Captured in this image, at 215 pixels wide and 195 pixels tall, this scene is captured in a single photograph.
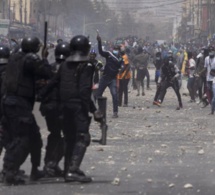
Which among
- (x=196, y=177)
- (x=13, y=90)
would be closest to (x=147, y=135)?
(x=196, y=177)

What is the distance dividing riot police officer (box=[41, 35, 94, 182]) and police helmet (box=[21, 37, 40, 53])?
16.0 inches

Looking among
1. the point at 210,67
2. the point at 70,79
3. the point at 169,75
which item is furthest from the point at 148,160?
the point at 169,75

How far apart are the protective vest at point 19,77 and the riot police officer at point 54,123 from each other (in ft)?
1.58

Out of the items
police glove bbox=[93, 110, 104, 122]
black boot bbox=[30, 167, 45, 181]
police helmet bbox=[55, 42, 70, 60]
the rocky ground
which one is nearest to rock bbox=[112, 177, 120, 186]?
the rocky ground

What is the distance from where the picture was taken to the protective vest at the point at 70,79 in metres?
12.3

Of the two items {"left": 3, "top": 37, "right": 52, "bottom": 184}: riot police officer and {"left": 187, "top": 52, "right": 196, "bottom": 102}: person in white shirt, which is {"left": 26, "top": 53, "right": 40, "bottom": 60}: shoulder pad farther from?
{"left": 187, "top": 52, "right": 196, "bottom": 102}: person in white shirt

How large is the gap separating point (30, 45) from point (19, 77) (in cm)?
40

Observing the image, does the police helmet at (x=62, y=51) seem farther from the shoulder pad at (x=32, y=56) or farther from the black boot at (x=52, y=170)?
the black boot at (x=52, y=170)

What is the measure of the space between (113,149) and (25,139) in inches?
179

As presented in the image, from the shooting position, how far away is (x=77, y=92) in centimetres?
1234

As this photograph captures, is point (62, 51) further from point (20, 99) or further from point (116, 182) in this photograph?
point (116, 182)

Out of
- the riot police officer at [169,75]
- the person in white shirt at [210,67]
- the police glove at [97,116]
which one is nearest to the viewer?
the police glove at [97,116]

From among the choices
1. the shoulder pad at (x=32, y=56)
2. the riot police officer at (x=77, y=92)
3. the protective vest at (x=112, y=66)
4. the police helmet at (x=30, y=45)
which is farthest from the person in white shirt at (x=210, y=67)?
the shoulder pad at (x=32, y=56)

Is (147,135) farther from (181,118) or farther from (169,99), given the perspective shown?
(169,99)
